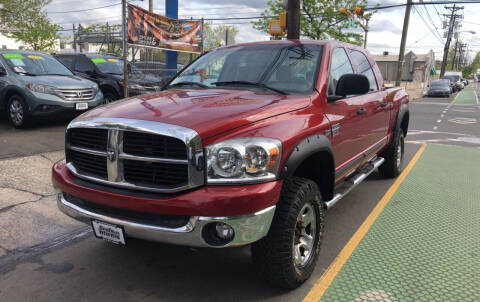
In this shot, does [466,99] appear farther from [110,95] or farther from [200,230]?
[200,230]

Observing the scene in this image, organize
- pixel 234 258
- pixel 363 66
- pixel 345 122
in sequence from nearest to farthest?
pixel 234 258, pixel 345 122, pixel 363 66

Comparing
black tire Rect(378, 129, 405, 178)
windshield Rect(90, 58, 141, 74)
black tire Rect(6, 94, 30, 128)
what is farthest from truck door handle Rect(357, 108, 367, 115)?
windshield Rect(90, 58, 141, 74)

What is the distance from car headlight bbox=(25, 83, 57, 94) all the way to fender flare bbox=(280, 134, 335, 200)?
6351 millimetres

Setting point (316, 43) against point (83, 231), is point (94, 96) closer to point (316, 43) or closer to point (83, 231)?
point (83, 231)

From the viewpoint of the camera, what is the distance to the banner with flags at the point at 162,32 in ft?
30.4

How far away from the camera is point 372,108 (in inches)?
177

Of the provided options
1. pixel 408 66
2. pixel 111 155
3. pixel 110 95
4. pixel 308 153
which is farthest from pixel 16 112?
pixel 408 66

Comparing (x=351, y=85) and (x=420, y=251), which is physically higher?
(x=351, y=85)

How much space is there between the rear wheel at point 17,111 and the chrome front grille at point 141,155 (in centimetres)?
562

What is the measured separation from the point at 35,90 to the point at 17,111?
2.04ft

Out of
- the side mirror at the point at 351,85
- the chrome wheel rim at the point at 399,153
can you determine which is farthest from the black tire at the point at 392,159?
the side mirror at the point at 351,85

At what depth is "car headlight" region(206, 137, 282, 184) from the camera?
2.42 metres

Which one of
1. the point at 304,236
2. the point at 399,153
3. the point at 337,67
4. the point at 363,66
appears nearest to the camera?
the point at 304,236

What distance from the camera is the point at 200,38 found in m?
12.0
